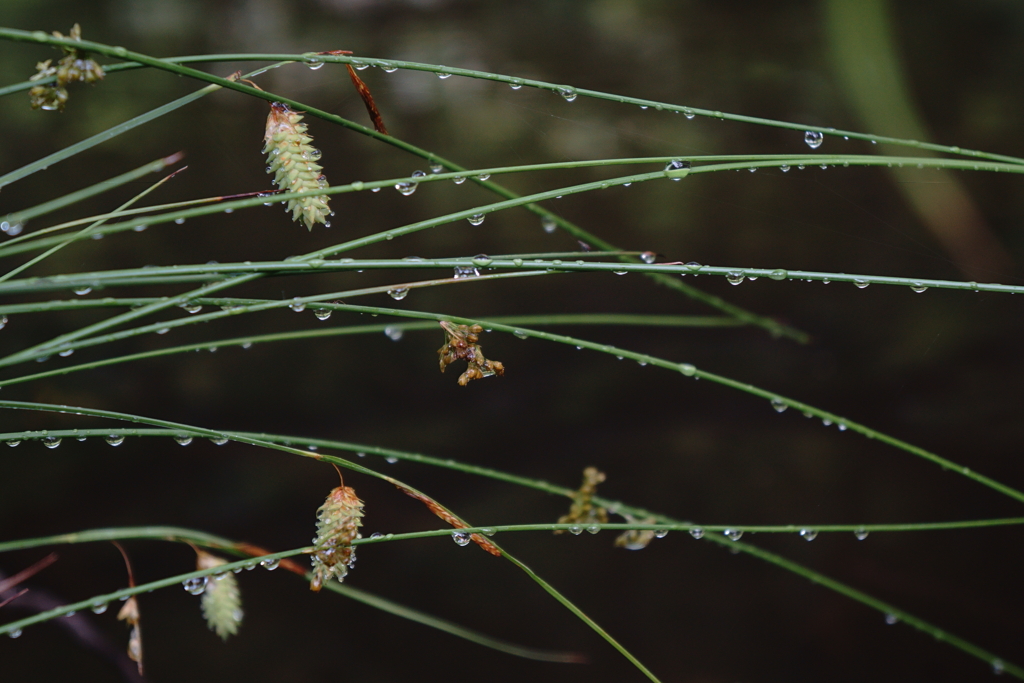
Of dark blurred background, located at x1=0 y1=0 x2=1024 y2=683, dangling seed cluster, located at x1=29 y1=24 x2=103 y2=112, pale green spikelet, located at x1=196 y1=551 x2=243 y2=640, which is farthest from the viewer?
dark blurred background, located at x1=0 y1=0 x2=1024 y2=683

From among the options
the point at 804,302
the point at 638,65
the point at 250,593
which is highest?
the point at 638,65

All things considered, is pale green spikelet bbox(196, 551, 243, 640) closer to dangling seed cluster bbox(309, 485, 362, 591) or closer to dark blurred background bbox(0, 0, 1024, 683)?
dangling seed cluster bbox(309, 485, 362, 591)

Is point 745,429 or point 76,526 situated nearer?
point 76,526

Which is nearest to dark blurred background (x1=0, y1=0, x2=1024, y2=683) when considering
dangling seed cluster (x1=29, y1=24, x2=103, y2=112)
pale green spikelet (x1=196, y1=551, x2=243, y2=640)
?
pale green spikelet (x1=196, y1=551, x2=243, y2=640)

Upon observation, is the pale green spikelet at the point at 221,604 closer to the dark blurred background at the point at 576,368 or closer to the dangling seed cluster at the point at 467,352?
the dangling seed cluster at the point at 467,352

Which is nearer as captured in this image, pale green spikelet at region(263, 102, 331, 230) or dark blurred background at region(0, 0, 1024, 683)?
pale green spikelet at region(263, 102, 331, 230)

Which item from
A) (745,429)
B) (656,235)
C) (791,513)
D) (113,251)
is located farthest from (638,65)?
(113,251)

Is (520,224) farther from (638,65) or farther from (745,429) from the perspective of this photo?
(745,429)

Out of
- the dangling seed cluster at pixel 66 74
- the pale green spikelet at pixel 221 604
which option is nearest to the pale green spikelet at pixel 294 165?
the dangling seed cluster at pixel 66 74
